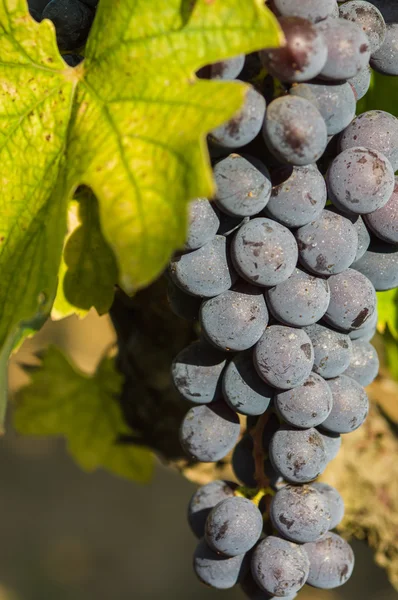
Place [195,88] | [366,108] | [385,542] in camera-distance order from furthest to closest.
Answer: [385,542]
[366,108]
[195,88]

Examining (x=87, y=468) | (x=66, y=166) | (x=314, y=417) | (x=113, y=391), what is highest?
(x=66, y=166)

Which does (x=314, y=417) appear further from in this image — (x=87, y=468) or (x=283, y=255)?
(x=87, y=468)

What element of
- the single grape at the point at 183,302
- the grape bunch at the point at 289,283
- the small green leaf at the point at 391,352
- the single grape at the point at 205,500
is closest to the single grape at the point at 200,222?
the grape bunch at the point at 289,283

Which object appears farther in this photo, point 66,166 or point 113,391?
point 113,391

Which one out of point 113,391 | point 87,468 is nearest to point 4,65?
point 113,391

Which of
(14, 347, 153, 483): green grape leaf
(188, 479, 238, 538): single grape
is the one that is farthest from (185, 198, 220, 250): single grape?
(14, 347, 153, 483): green grape leaf

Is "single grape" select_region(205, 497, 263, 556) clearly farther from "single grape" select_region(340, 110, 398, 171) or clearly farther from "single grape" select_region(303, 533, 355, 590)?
"single grape" select_region(340, 110, 398, 171)

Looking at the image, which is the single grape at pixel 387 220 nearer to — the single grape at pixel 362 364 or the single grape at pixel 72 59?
the single grape at pixel 362 364

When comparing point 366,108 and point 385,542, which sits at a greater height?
point 366,108
